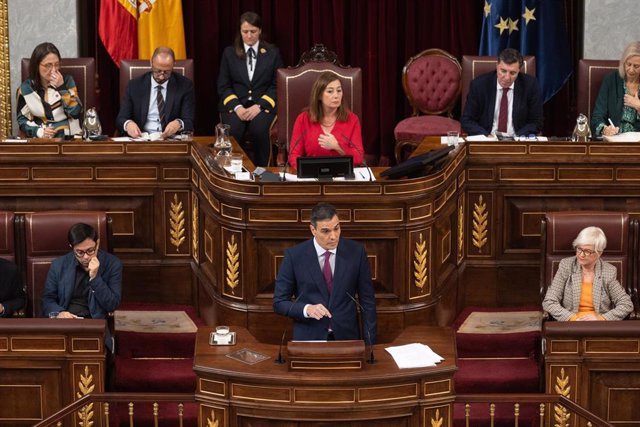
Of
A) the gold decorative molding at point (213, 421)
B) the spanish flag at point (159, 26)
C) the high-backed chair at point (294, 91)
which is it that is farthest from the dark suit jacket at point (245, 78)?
the gold decorative molding at point (213, 421)

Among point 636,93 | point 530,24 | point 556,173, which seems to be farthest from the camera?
point 530,24

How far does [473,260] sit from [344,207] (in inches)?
49.9

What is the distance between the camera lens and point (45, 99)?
9.04 meters

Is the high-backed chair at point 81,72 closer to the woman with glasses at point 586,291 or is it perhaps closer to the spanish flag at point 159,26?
the spanish flag at point 159,26

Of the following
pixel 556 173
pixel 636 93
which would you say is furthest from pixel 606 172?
pixel 636 93

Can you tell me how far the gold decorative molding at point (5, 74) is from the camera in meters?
10.1

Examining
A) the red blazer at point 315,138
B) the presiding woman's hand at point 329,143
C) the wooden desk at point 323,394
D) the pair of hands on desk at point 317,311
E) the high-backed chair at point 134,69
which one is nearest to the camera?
the wooden desk at point 323,394

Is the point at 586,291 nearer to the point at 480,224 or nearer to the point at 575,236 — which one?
the point at 575,236

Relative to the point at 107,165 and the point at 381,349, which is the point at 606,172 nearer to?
the point at 381,349

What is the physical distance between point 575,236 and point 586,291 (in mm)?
369

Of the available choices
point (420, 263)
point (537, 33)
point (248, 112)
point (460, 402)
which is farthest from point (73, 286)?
point (537, 33)

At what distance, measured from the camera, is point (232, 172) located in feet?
25.8

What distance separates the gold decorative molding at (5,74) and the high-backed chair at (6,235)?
8.25 ft

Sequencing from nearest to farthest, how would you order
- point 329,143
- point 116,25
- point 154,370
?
point 154,370, point 329,143, point 116,25
